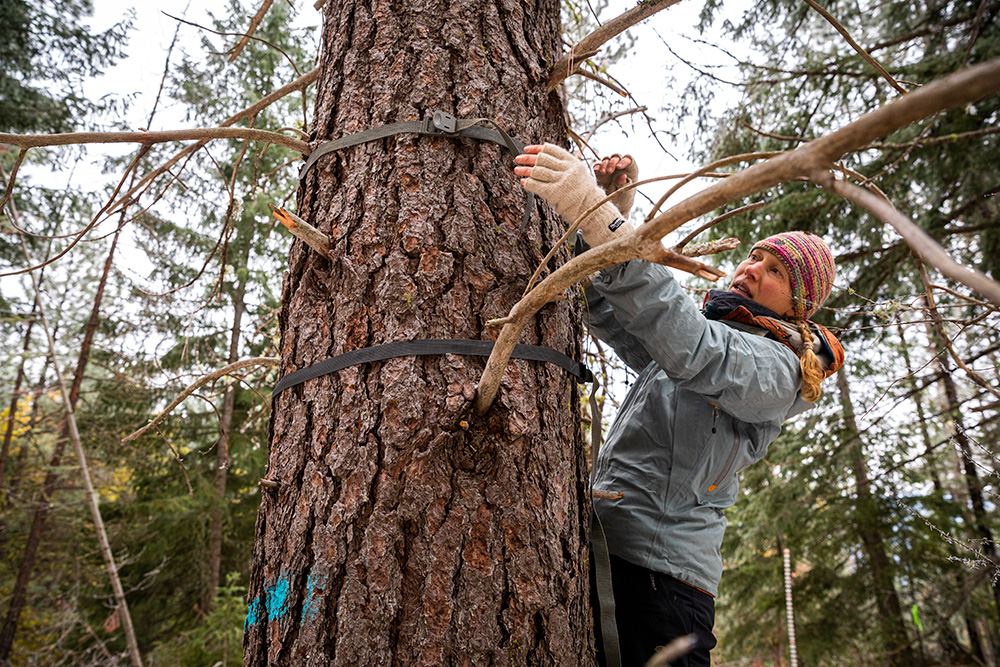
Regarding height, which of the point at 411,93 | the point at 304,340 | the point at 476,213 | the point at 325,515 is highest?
the point at 411,93

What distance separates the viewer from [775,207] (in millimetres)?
5508

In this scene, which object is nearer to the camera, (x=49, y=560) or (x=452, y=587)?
(x=452, y=587)

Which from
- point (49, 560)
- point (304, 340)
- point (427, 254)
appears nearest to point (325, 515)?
point (304, 340)

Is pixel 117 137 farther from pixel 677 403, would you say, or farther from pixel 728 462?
pixel 728 462

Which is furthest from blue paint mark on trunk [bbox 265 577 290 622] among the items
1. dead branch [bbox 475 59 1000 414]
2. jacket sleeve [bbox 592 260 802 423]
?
jacket sleeve [bbox 592 260 802 423]

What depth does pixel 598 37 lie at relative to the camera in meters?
1.52

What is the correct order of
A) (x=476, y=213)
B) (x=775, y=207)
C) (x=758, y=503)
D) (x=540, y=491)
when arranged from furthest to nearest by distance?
1. (x=758, y=503)
2. (x=775, y=207)
3. (x=476, y=213)
4. (x=540, y=491)

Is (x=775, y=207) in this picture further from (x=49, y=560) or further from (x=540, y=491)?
(x=49, y=560)

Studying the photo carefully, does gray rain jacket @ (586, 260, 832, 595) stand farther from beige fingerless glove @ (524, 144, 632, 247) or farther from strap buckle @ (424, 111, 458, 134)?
strap buckle @ (424, 111, 458, 134)

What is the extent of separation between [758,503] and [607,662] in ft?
19.5

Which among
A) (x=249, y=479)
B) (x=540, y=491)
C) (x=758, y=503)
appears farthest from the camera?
(x=249, y=479)

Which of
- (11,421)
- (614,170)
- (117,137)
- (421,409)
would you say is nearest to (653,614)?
(421,409)

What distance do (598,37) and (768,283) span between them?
2.89 ft

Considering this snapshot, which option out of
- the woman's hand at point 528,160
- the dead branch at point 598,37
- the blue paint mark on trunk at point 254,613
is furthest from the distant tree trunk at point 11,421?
the woman's hand at point 528,160
